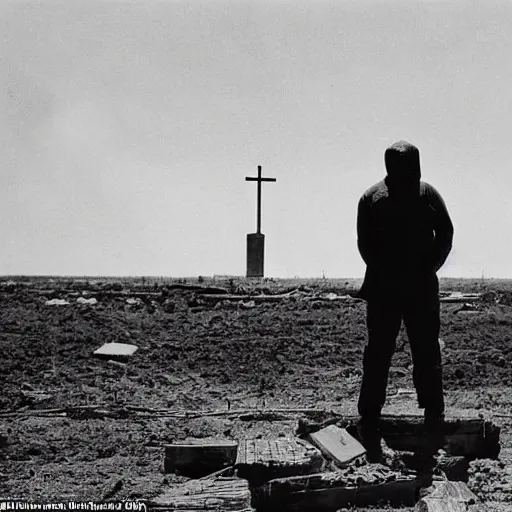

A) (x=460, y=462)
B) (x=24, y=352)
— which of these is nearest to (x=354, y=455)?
(x=460, y=462)

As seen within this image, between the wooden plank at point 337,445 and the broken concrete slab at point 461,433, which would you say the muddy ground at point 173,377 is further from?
the wooden plank at point 337,445

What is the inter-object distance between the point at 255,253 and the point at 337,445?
19.0m

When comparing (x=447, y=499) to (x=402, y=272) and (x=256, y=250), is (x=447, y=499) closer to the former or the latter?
→ (x=402, y=272)

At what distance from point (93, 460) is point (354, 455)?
2.21m

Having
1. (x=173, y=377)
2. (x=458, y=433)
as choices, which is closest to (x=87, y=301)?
(x=173, y=377)

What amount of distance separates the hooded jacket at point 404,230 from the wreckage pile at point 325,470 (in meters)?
1.12

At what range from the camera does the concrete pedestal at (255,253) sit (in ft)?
76.9

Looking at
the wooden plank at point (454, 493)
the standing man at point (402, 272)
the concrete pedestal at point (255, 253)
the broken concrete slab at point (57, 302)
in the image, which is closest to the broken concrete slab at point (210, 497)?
the wooden plank at point (454, 493)

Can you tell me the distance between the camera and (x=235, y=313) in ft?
42.5

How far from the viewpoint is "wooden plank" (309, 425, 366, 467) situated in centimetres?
452

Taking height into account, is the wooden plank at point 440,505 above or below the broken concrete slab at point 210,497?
above

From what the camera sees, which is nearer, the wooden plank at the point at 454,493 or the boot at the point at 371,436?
the wooden plank at the point at 454,493

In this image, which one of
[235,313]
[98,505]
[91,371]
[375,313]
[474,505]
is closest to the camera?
[474,505]

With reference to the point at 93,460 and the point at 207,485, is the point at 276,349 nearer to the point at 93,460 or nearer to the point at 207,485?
the point at 93,460
